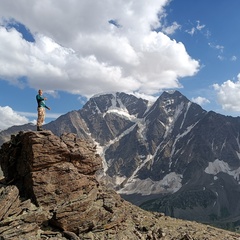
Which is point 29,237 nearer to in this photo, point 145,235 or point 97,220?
point 97,220

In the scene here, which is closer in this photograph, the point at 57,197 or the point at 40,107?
the point at 57,197

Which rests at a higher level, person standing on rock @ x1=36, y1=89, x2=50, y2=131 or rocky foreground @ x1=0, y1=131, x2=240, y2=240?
person standing on rock @ x1=36, y1=89, x2=50, y2=131

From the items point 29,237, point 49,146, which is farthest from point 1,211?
point 49,146

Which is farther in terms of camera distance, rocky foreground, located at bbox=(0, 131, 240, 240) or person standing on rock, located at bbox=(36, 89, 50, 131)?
person standing on rock, located at bbox=(36, 89, 50, 131)

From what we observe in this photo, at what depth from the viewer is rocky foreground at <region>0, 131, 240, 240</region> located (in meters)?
37.5

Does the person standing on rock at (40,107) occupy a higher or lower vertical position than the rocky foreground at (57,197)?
higher

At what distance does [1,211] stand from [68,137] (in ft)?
51.7

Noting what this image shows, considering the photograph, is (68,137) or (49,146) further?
(68,137)

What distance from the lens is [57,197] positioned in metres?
41.8

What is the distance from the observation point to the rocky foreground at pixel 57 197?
37.5 meters

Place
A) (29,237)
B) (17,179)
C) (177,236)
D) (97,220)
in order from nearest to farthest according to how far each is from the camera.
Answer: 1. (29,237)
2. (97,220)
3. (17,179)
4. (177,236)

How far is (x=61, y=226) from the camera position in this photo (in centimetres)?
3866

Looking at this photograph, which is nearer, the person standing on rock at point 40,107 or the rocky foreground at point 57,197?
the rocky foreground at point 57,197

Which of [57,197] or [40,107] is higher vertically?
[40,107]
